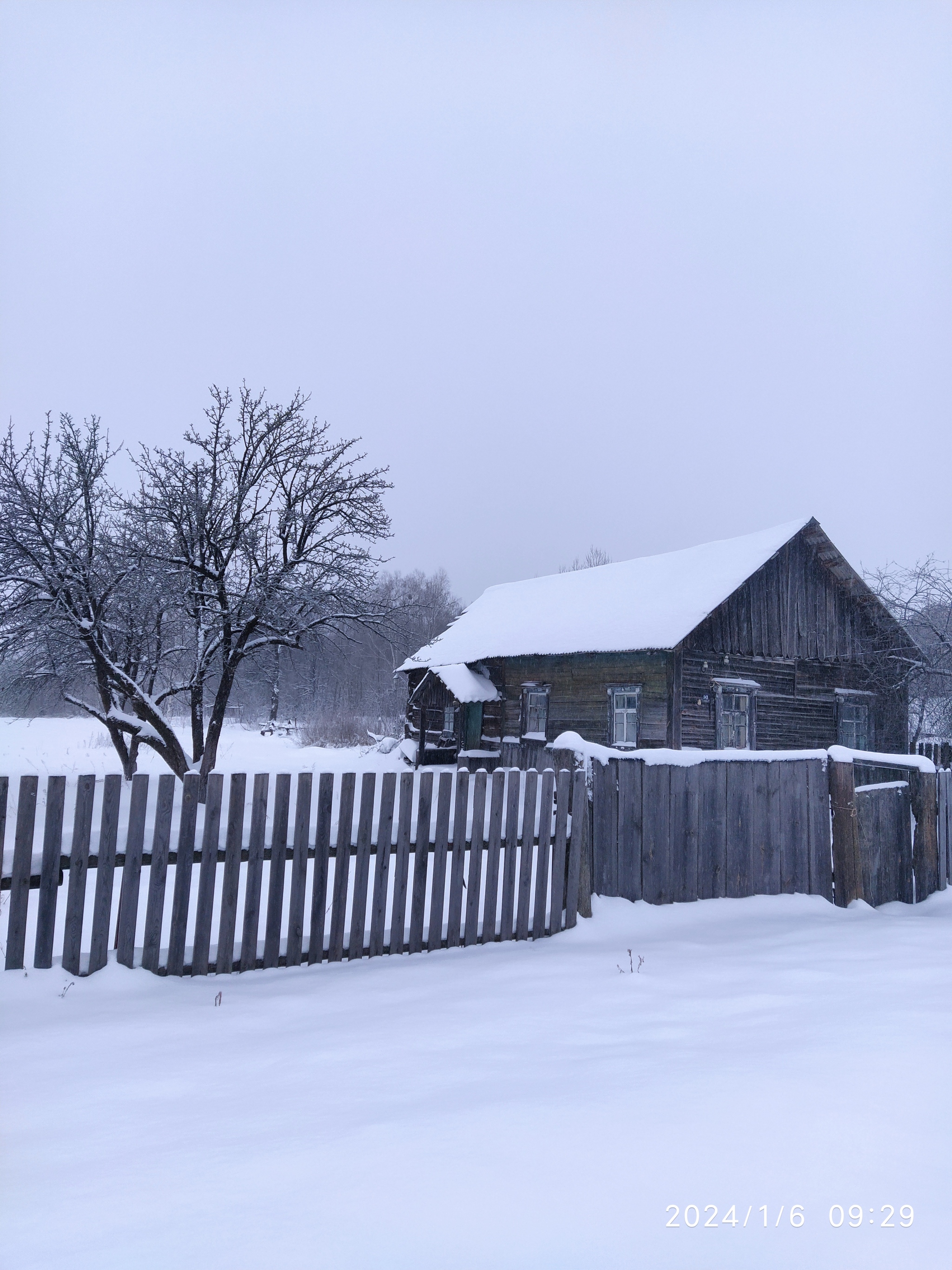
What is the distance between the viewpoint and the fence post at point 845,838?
7273 millimetres

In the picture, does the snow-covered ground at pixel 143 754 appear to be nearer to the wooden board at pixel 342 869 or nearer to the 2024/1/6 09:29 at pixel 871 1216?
the wooden board at pixel 342 869

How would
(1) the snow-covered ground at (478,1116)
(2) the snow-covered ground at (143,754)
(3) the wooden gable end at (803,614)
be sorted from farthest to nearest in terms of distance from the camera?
(2) the snow-covered ground at (143,754), (3) the wooden gable end at (803,614), (1) the snow-covered ground at (478,1116)

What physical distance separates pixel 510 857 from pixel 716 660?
47.4 ft

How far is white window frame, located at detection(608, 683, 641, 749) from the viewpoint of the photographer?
19.8 m

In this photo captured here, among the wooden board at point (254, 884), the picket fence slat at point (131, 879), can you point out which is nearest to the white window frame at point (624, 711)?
the wooden board at point (254, 884)

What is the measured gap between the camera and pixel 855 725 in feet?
71.9

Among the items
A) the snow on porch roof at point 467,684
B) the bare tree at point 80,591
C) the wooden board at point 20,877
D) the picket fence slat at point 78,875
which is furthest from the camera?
the snow on porch roof at point 467,684

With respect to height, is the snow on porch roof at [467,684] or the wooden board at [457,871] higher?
the snow on porch roof at [467,684]

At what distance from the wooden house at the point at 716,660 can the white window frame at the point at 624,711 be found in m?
0.04

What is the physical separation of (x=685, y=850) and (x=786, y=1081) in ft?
12.3

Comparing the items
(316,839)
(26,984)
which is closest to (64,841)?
(26,984)

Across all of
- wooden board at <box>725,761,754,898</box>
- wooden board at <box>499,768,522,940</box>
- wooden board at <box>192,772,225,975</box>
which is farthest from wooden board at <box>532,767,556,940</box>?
wooden board at <box>192,772,225,975</box>

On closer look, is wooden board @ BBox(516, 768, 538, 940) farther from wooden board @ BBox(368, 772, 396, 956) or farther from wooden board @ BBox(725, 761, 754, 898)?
wooden board @ BBox(725, 761, 754, 898)

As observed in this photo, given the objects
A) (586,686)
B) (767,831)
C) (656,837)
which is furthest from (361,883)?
(586,686)
